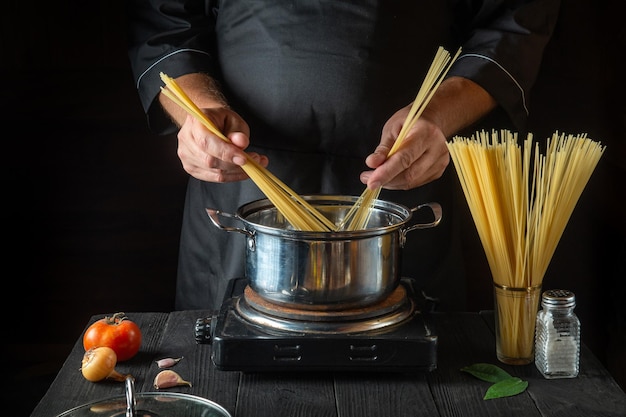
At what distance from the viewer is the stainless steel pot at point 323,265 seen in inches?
53.8

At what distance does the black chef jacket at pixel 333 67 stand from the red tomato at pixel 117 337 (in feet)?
1.93

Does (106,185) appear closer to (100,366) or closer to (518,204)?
(100,366)

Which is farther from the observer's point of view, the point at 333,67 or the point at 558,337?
the point at 333,67

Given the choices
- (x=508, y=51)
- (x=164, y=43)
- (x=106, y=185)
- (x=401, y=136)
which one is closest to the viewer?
(x=401, y=136)

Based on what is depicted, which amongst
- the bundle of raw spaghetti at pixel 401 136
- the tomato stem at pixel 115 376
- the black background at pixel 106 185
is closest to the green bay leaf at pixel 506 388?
the bundle of raw spaghetti at pixel 401 136

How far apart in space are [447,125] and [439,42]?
274mm

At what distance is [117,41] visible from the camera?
261 centimetres

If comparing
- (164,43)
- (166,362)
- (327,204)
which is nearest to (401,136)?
(327,204)

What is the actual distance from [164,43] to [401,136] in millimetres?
738

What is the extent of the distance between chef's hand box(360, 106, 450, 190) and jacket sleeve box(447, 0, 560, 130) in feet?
0.76

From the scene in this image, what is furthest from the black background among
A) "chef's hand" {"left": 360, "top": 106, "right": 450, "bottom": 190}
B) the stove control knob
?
the stove control knob

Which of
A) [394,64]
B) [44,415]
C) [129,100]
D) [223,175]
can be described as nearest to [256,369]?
[44,415]

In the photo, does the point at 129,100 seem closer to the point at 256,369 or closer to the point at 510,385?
the point at 256,369

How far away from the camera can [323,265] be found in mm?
1378
